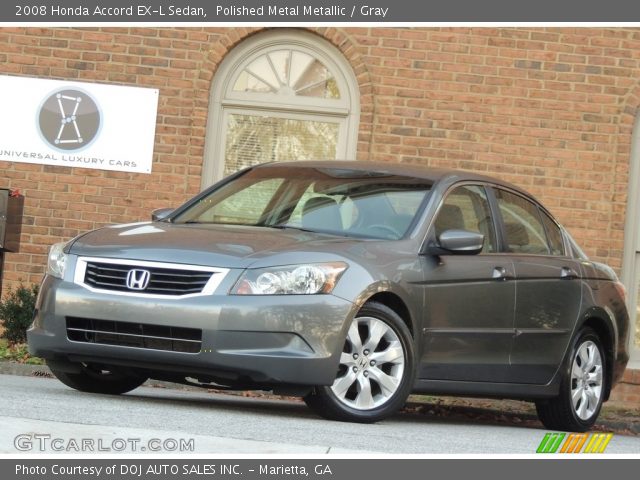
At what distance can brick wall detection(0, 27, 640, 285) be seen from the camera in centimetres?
1523

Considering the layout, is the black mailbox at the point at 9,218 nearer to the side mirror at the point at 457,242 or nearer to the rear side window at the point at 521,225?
the rear side window at the point at 521,225

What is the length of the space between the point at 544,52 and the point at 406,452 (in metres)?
9.40

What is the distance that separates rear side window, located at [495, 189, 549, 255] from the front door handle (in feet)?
0.58

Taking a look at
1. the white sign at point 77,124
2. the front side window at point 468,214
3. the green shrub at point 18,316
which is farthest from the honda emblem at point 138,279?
the white sign at point 77,124

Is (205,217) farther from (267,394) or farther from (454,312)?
(267,394)

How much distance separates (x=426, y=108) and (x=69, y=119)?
12.4ft

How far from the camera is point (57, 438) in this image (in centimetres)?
613

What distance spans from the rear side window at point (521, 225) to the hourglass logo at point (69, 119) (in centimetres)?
662

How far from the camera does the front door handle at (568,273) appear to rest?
9.80 metres

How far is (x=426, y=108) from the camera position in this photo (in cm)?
1525

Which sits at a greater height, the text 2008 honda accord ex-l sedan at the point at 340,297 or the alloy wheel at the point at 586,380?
the text 2008 honda accord ex-l sedan at the point at 340,297

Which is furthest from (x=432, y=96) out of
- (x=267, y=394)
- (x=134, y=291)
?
(x=134, y=291)

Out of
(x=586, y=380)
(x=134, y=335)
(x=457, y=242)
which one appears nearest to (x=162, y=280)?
(x=134, y=335)

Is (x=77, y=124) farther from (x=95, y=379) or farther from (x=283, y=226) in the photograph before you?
(x=283, y=226)
